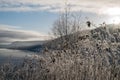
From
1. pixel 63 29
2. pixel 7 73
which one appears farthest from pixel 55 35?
pixel 7 73

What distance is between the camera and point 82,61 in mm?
8273

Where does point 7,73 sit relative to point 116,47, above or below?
below

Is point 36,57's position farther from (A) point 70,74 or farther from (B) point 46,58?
(A) point 70,74

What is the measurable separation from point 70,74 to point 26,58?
1.33 meters

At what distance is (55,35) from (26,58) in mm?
33552

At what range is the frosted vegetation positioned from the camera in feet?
26.0

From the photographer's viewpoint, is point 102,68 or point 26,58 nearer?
point 102,68

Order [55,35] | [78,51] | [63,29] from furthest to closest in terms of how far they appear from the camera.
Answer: [55,35] → [63,29] → [78,51]

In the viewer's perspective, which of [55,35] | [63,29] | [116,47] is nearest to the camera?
[116,47]

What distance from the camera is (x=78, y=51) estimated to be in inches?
338

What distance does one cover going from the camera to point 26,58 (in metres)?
8.93

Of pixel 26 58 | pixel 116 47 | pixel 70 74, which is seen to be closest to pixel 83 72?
pixel 70 74

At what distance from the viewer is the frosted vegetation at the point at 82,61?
794cm

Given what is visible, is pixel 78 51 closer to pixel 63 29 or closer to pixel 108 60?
Result: pixel 108 60
